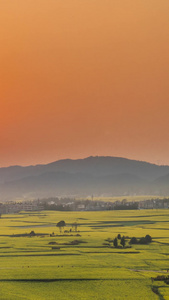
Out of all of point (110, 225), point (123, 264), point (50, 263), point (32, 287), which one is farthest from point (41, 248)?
point (110, 225)

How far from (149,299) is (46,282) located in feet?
50.4

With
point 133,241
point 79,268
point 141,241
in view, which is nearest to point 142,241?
point 141,241

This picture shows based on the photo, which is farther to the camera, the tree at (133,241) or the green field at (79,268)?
the tree at (133,241)

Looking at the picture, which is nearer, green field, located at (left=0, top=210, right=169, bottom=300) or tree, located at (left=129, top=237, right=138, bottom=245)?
green field, located at (left=0, top=210, right=169, bottom=300)

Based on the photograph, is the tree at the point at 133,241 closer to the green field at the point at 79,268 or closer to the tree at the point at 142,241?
the tree at the point at 142,241

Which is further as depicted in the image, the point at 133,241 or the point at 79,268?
the point at 133,241

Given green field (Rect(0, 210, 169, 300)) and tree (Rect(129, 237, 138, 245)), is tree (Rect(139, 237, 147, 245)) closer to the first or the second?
tree (Rect(129, 237, 138, 245))

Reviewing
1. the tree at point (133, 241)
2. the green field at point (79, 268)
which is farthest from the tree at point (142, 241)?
the green field at point (79, 268)

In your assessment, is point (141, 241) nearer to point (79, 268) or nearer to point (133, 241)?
point (133, 241)

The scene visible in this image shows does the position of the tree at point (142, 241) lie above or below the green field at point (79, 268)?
above

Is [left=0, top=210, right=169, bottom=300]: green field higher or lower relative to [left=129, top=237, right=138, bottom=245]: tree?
lower

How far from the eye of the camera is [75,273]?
2564 inches

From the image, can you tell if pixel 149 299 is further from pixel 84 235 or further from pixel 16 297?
pixel 84 235

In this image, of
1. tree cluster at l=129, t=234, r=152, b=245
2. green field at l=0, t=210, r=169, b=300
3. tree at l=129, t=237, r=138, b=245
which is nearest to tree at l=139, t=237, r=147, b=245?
tree cluster at l=129, t=234, r=152, b=245
